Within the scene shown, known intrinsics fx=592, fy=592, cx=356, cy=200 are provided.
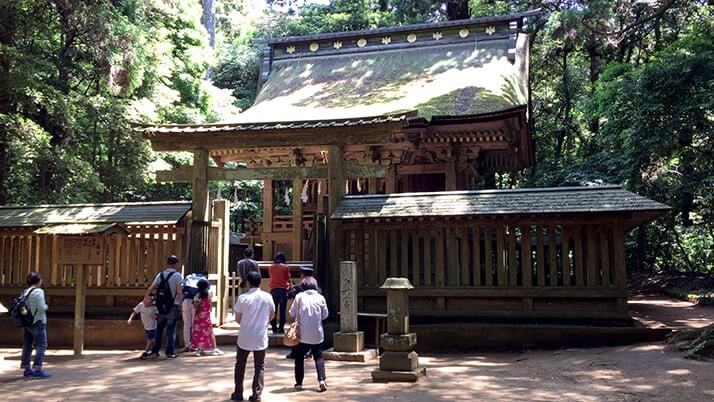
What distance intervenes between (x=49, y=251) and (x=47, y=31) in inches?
254

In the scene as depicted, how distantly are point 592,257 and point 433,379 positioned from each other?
4126mm

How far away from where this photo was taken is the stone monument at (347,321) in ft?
30.6

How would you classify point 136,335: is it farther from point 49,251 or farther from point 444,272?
point 444,272

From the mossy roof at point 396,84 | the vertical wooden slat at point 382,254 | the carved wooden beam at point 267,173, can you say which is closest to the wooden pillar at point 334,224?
the carved wooden beam at point 267,173

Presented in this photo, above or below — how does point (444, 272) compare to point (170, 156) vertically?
below

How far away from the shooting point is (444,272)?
35.7ft

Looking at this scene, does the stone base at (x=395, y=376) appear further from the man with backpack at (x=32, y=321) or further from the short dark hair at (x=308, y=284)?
the man with backpack at (x=32, y=321)

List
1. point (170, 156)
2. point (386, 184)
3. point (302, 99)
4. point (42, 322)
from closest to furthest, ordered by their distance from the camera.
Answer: point (42, 322) → point (386, 184) → point (302, 99) → point (170, 156)

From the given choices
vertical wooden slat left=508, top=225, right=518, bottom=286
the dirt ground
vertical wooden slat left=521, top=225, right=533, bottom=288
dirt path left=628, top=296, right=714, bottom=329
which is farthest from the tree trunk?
dirt path left=628, top=296, right=714, bottom=329

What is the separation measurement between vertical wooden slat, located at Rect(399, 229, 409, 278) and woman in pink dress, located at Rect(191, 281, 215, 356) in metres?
3.54

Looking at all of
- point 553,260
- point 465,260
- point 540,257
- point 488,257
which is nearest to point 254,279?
point 465,260

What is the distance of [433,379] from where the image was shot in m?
7.78

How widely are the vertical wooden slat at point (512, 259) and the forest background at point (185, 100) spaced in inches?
240

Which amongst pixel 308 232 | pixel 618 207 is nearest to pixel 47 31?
pixel 308 232
